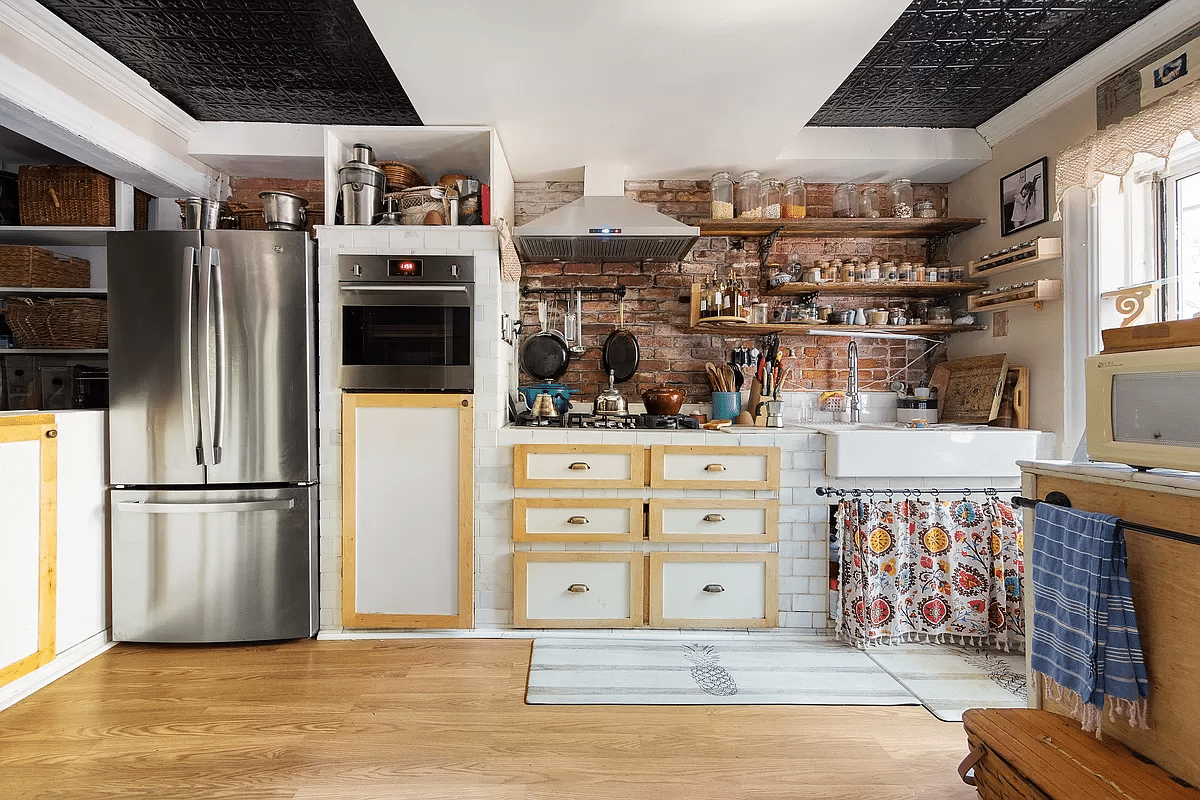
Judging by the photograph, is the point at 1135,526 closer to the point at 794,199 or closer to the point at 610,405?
the point at 610,405

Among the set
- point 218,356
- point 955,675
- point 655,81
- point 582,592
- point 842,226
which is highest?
point 655,81

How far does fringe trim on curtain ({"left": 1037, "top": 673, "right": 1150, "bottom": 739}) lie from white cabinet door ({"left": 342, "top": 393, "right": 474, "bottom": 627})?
2144 mm

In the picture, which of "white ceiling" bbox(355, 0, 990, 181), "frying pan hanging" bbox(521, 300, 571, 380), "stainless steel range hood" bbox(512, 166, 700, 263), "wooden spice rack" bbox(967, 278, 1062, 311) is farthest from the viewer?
"frying pan hanging" bbox(521, 300, 571, 380)

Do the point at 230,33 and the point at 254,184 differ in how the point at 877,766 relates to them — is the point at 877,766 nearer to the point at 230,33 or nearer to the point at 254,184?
the point at 230,33

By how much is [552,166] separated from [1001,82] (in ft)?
7.02

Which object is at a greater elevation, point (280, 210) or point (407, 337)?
point (280, 210)

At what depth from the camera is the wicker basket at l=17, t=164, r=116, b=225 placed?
2979 millimetres

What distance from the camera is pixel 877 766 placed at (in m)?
1.80

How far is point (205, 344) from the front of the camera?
2.52m

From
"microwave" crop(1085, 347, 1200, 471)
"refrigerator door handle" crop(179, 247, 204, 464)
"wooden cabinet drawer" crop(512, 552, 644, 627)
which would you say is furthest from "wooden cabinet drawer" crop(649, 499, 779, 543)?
"refrigerator door handle" crop(179, 247, 204, 464)

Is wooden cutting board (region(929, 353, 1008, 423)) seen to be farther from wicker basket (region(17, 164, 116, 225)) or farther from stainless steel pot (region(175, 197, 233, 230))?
wicker basket (region(17, 164, 116, 225))

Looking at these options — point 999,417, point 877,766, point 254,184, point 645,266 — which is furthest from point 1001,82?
point 254,184

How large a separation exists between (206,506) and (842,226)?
343 centimetres

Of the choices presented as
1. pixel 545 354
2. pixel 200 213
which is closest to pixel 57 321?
pixel 200 213
